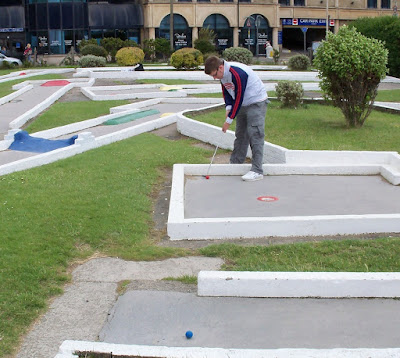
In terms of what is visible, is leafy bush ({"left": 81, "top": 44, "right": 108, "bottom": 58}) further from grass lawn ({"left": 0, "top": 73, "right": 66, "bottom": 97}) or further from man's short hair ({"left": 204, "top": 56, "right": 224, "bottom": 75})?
man's short hair ({"left": 204, "top": 56, "right": 224, "bottom": 75})

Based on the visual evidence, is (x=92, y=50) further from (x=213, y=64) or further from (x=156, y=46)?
(x=213, y=64)

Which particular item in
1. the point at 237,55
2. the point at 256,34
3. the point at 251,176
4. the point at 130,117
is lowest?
the point at 251,176

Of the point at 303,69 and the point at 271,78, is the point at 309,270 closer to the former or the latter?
the point at 271,78

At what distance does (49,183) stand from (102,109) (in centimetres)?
958

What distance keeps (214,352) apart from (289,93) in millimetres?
12366

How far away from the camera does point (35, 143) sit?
1216 cm

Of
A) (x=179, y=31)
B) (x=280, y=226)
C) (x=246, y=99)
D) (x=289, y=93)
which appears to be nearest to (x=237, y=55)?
(x=289, y=93)

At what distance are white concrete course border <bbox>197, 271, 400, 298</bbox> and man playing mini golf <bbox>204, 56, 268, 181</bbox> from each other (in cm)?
356

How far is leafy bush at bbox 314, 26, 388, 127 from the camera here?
37.9ft

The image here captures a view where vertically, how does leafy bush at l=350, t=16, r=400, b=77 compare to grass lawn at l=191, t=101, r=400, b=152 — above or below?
above

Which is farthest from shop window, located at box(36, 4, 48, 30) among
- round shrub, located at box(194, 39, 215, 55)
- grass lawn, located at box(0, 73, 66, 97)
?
grass lawn, located at box(0, 73, 66, 97)

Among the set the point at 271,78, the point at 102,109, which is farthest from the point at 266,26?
the point at 102,109

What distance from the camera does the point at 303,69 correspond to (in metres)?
31.6

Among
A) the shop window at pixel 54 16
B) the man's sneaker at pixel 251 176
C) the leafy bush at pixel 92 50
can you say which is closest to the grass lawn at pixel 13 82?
the leafy bush at pixel 92 50
